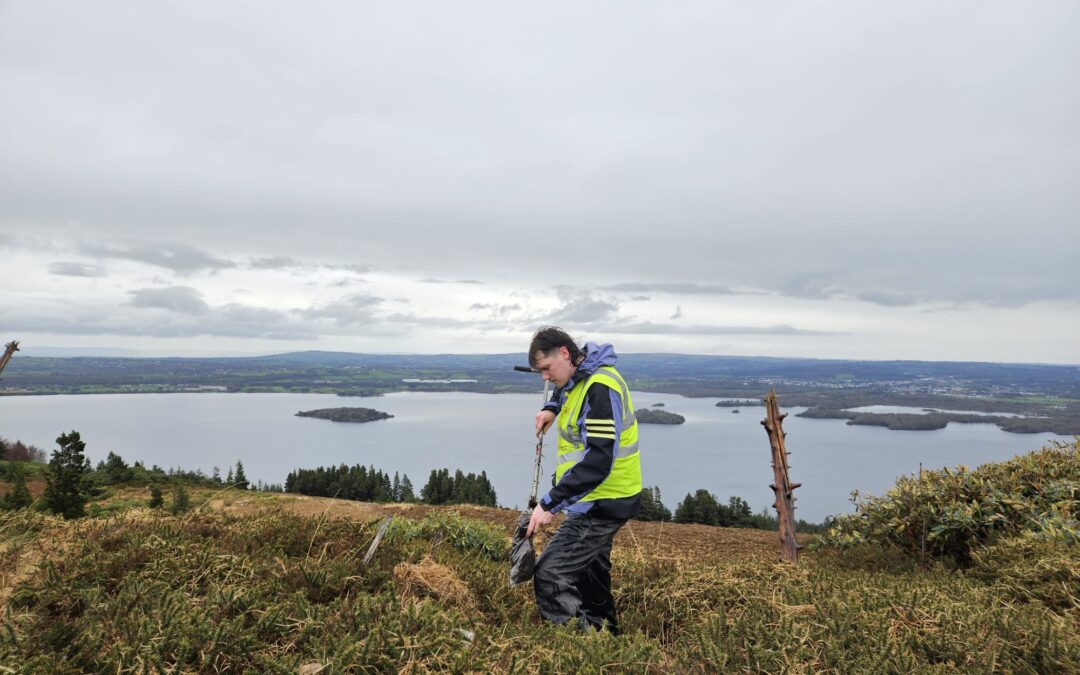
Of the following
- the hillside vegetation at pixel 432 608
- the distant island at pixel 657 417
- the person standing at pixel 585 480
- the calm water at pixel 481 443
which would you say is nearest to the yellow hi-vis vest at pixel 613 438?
the person standing at pixel 585 480

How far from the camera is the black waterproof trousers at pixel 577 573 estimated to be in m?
3.54

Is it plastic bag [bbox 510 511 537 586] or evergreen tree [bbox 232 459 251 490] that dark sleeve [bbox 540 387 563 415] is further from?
evergreen tree [bbox 232 459 251 490]

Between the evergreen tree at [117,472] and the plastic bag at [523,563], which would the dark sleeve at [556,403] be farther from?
the evergreen tree at [117,472]

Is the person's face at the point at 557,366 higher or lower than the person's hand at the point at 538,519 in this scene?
higher

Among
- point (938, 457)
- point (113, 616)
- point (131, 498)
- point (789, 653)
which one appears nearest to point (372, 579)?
point (113, 616)

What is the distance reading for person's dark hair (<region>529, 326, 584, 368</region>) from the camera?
12.2 ft

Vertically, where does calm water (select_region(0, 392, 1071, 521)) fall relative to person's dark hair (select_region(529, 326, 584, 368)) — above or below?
below

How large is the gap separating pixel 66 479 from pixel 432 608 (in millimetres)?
6775

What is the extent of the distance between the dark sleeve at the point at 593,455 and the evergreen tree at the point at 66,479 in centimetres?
665

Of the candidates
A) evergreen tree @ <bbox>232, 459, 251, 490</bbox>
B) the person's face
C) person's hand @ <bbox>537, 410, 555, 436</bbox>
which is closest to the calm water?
evergreen tree @ <bbox>232, 459, 251, 490</bbox>

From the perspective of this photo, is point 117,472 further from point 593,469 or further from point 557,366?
point 593,469

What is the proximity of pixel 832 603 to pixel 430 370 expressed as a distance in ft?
623

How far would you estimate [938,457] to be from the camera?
57906 mm

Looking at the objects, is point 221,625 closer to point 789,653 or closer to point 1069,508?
point 789,653
